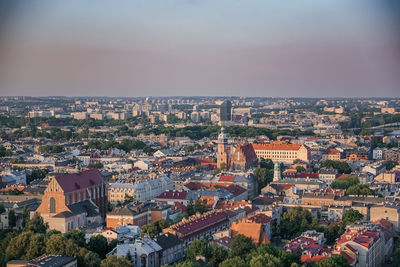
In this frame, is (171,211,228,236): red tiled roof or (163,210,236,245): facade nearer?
(163,210,236,245): facade

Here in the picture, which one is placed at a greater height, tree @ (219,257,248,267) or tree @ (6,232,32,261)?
tree @ (219,257,248,267)

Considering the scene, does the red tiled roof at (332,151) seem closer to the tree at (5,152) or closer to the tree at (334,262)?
the tree at (5,152)

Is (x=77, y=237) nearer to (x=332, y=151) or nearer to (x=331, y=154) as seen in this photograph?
(x=331, y=154)

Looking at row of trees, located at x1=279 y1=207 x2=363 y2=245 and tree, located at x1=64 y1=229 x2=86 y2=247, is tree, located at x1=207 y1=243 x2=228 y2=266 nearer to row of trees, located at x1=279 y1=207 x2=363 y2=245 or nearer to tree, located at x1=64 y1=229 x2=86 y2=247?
tree, located at x1=64 y1=229 x2=86 y2=247

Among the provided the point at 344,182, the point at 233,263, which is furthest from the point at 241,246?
the point at 344,182

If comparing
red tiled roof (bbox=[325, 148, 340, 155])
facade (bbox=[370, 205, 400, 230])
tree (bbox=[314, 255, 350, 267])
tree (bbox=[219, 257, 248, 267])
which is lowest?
red tiled roof (bbox=[325, 148, 340, 155])

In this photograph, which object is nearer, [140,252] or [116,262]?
[116,262]

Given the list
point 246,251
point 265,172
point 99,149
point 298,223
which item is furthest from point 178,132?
point 246,251

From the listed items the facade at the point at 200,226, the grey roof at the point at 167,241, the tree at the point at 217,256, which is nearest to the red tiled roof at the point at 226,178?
the facade at the point at 200,226

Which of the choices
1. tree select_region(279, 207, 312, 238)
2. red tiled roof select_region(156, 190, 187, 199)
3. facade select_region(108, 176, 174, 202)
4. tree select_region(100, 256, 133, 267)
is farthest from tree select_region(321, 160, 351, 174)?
tree select_region(100, 256, 133, 267)
